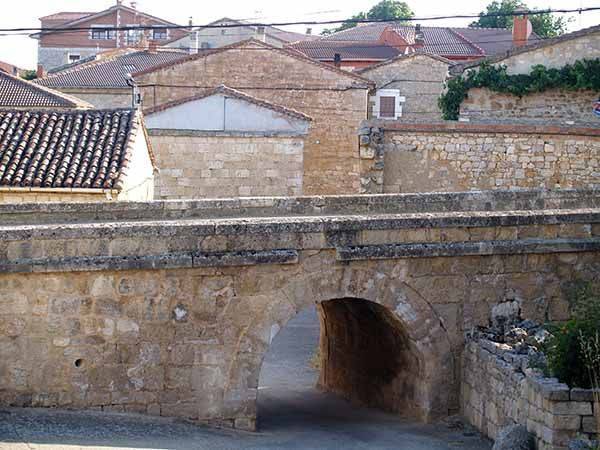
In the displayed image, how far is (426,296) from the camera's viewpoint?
1331 centimetres

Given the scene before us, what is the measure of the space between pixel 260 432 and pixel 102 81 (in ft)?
114

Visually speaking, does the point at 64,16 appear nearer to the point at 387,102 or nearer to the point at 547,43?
the point at 387,102

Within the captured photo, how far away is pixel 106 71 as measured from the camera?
47.5 metres

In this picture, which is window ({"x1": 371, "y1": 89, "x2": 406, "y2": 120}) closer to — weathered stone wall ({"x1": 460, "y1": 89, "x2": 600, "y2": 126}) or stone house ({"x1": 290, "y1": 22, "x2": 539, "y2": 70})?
stone house ({"x1": 290, "y1": 22, "x2": 539, "y2": 70})

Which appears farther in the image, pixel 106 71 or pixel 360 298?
pixel 106 71

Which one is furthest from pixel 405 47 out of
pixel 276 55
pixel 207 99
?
pixel 207 99

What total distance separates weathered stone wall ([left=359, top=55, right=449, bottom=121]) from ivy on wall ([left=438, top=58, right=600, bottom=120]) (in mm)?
15644

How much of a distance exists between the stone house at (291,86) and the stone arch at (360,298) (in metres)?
20.7

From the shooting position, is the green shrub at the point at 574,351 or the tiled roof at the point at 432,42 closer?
the green shrub at the point at 574,351

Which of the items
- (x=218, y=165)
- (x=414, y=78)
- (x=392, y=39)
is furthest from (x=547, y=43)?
(x=392, y=39)

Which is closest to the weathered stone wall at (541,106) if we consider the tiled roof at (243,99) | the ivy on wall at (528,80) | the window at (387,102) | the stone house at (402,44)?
the ivy on wall at (528,80)

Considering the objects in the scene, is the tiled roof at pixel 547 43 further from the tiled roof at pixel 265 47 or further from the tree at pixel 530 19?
the tree at pixel 530 19

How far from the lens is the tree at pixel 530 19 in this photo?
6675 centimetres

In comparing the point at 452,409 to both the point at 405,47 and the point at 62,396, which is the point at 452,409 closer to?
the point at 62,396
